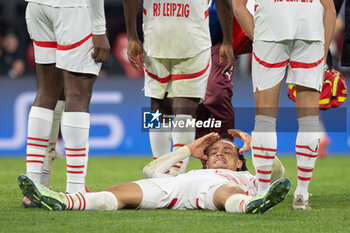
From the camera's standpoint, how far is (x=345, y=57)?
18.9 ft

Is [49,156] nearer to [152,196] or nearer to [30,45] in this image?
[152,196]

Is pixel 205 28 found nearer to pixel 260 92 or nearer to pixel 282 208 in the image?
pixel 260 92

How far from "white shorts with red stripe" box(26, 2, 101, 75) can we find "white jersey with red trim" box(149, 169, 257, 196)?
2.84 feet

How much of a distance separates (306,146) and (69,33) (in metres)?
1.69

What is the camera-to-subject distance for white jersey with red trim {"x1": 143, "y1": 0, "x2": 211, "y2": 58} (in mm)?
5621

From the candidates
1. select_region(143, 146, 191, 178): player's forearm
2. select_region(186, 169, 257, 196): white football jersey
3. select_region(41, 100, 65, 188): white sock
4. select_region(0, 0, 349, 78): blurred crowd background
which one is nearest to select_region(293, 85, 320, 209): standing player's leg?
select_region(186, 169, 257, 196): white football jersey

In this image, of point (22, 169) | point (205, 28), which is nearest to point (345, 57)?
point (205, 28)

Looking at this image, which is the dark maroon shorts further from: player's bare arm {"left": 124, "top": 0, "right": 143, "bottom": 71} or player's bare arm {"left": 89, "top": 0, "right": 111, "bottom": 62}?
player's bare arm {"left": 89, "top": 0, "right": 111, "bottom": 62}

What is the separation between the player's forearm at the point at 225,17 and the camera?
5758mm

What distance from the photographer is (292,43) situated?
4852 mm

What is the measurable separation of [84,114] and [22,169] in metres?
4.52

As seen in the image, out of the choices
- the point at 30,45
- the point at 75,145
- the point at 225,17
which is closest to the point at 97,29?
the point at 75,145

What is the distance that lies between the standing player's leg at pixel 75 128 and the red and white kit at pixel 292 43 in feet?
3.76

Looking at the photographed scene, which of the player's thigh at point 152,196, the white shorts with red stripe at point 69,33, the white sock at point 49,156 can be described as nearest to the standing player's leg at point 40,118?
the white shorts with red stripe at point 69,33
